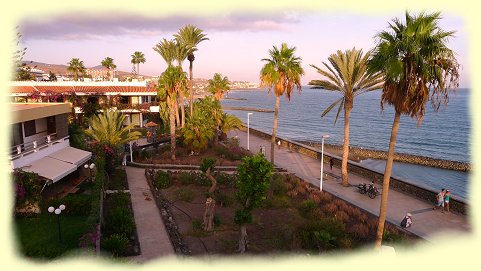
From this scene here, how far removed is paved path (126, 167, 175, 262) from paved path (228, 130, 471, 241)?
1188 cm

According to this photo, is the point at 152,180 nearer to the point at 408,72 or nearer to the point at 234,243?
the point at 234,243

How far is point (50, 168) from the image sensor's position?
65.5 ft

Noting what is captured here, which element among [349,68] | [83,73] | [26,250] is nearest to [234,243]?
[26,250]

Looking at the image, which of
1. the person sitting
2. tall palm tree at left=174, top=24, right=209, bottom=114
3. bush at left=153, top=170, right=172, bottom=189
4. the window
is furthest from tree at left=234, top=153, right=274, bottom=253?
tall palm tree at left=174, top=24, right=209, bottom=114

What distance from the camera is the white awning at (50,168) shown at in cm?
1891

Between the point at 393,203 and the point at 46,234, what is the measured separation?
62.2ft

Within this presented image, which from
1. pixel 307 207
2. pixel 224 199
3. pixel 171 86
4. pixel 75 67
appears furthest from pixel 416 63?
pixel 75 67

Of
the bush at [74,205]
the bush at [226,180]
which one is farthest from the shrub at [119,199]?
the bush at [226,180]

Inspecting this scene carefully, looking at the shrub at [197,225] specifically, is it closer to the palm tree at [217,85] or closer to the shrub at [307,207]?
the shrub at [307,207]

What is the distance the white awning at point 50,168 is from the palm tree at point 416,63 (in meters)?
17.4

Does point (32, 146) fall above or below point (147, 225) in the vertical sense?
above

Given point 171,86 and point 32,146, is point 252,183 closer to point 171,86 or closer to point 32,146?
point 32,146

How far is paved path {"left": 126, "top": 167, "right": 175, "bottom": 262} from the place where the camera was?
14180 millimetres

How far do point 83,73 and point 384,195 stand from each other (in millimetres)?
76194
